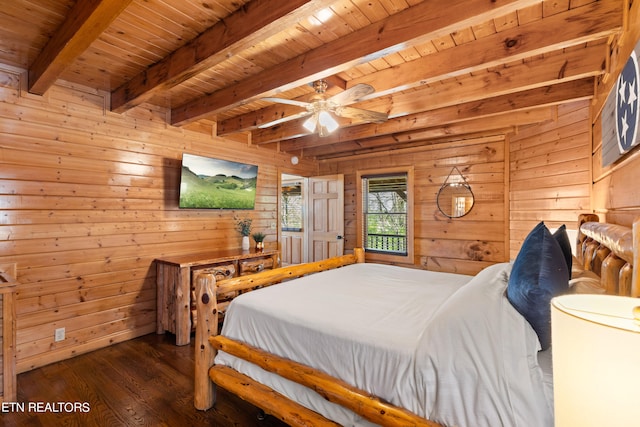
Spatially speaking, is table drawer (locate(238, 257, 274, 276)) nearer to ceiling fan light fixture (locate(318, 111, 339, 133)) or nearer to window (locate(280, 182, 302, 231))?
ceiling fan light fixture (locate(318, 111, 339, 133))

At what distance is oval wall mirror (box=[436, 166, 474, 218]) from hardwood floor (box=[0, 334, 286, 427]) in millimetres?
3504

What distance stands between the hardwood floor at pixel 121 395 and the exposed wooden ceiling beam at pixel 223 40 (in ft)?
7.95

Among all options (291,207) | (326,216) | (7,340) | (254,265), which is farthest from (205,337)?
(291,207)

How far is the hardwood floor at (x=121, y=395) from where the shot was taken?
6.63ft

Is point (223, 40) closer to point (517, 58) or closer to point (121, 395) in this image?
point (517, 58)

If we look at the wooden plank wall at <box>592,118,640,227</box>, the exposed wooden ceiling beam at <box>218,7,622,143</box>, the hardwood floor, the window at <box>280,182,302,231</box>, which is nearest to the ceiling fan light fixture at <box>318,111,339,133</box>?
the exposed wooden ceiling beam at <box>218,7,622,143</box>

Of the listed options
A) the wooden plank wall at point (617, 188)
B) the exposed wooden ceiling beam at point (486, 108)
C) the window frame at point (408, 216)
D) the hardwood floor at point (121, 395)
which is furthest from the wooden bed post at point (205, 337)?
the window frame at point (408, 216)

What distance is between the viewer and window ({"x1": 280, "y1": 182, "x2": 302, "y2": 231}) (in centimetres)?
700

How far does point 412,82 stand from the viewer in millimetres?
2428

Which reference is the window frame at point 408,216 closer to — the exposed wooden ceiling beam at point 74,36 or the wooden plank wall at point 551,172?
the wooden plank wall at point 551,172

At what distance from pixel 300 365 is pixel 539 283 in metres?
1.22

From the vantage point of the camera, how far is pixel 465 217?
4285 mm

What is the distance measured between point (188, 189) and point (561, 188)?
13.5 ft

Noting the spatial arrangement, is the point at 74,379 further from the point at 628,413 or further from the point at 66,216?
the point at 628,413
